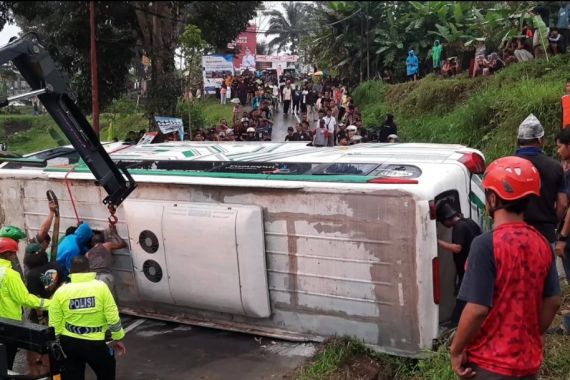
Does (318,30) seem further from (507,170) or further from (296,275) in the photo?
(507,170)

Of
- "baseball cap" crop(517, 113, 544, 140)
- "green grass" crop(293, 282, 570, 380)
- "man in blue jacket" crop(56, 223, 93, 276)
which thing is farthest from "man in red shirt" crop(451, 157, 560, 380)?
"man in blue jacket" crop(56, 223, 93, 276)

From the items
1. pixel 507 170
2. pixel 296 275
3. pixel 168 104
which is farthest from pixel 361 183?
pixel 168 104

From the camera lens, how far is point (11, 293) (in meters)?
4.73

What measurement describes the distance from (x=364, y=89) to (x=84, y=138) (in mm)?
17092

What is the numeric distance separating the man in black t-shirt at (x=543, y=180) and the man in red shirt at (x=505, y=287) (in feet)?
7.24

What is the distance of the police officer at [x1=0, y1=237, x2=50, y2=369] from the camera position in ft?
15.5

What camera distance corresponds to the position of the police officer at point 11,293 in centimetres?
471

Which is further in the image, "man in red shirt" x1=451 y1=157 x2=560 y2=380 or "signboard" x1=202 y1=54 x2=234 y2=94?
"signboard" x1=202 y1=54 x2=234 y2=94

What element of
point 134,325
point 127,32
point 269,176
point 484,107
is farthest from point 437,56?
point 134,325

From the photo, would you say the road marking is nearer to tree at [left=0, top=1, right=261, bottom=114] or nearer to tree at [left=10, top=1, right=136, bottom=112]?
tree at [left=0, top=1, right=261, bottom=114]

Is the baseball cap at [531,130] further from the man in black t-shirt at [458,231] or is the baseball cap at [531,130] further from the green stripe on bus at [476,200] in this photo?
the green stripe on bus at [476,200]

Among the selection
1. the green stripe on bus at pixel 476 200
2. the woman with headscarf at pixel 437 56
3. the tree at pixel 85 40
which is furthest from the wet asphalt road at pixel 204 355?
the woman with headscarf at pixel 437 56

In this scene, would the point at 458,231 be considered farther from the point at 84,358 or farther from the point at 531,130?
the point at 84,358

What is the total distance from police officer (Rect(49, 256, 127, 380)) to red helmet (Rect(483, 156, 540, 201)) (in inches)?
113
